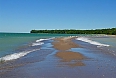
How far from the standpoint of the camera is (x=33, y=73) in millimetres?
10289

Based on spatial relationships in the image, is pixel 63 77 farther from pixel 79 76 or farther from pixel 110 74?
pixel 110 74

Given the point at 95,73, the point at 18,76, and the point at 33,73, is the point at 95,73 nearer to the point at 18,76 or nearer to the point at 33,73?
the point at 33,73

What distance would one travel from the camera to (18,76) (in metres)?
9.58

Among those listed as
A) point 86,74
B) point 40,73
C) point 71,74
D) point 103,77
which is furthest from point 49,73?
point 103,77

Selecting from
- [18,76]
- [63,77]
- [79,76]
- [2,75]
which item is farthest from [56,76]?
[2,75]

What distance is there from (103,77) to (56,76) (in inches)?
83.3

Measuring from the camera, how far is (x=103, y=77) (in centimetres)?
945

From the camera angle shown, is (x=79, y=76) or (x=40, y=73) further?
(x=40, y=73)

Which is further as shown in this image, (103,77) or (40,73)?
(40,73)

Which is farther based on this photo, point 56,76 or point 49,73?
point 49,73

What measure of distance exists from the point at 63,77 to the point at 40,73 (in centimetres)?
144

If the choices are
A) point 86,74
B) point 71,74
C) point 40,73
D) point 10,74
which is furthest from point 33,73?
point 86,74

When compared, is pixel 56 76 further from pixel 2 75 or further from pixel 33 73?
pixel 2 75

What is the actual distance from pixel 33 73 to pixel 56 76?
1.33 m
